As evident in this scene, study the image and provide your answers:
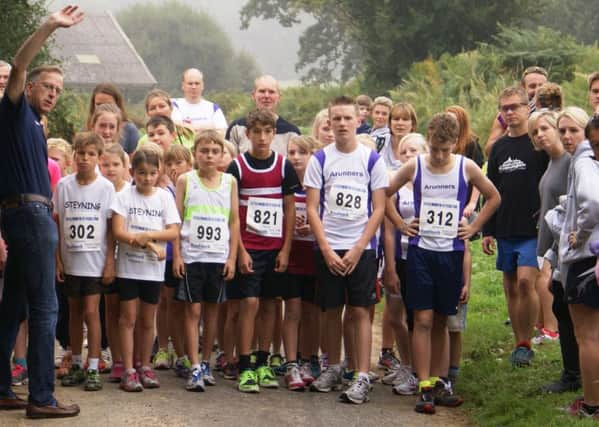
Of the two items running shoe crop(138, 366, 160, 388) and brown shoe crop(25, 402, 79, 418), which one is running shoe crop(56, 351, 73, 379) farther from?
brown shoe crop(25, 402, 79, 418)

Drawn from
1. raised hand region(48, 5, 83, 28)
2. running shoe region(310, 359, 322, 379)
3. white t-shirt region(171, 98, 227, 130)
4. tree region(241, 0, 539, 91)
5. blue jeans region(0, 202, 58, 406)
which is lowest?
running shoe region(310, 359, 322, 379)

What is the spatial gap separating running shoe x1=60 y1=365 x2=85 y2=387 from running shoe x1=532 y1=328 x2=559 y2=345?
4.03 m

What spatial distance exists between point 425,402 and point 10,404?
290cm

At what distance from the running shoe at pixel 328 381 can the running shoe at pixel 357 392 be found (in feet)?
1.16

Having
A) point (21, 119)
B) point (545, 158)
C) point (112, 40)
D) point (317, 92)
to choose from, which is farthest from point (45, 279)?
point (112, 40)

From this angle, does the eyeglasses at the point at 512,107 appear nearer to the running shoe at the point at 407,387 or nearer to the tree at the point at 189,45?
the running shoe at the point at 407,387

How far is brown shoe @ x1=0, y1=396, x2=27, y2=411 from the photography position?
846 centimetres

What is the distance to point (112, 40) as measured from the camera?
9362 centimetres

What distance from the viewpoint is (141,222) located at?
9438 millimetres

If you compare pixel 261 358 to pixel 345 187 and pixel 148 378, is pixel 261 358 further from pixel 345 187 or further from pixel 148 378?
pixel 345 187

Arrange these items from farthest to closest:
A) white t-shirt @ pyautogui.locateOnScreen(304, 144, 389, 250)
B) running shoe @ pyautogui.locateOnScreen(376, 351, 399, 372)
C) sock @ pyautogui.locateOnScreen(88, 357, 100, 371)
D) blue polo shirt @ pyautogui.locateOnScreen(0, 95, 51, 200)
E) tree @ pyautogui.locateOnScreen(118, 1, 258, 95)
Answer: tree @ pyautogui.locateOnScreen(118, 1, 258, 95) < running shoe @ pyautogui.locateOnScreen(376, 351, 399, 372) < white t-shirt @ pyautogui.locateOnScreen(304, 144, 389, 250) < sock @ pyautogui.locateOnScreen(88, 357, 100, 371) < blue polo shirt @ pyautogui.locateOnScreen(0, 95, 51, 200)

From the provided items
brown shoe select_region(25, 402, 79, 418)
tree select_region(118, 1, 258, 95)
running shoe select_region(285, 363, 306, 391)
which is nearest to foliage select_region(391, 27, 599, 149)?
running shoe select_region(285, 363, 306, 391)

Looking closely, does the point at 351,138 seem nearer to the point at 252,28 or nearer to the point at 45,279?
the point at 45,279

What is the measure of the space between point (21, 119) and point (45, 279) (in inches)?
42.3
